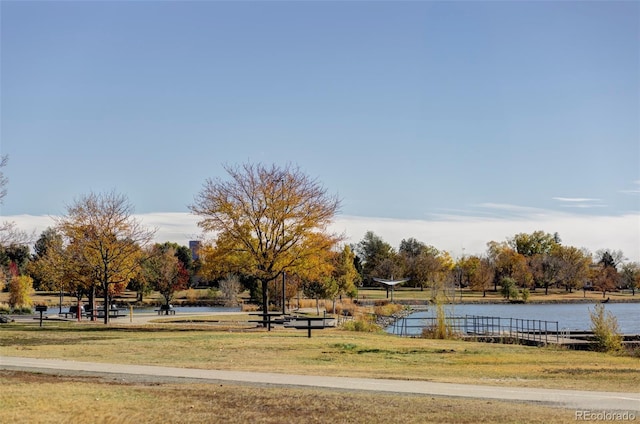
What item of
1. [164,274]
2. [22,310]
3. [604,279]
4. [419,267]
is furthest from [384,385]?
[604,279]

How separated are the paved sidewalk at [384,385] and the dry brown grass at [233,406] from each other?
2.96ft

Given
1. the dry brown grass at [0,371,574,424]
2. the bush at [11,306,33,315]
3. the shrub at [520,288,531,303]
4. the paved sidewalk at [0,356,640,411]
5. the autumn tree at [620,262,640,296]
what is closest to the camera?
the dry brown grass at [0,371,574,424]

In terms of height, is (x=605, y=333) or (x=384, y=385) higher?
(x=605, y=333)

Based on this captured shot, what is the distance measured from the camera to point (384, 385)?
17.3 metres

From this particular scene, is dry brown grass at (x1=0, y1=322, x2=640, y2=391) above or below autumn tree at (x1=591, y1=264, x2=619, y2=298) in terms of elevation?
below

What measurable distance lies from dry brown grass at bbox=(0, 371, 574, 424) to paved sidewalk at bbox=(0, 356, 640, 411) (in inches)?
35.5

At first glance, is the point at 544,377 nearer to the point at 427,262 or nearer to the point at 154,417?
the point at 154,417

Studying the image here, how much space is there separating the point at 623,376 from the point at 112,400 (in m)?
13.8

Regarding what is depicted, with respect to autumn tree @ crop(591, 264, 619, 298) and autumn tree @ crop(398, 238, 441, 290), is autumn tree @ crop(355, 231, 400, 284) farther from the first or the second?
autumn tree @ crop(591, 264, 619, 298)

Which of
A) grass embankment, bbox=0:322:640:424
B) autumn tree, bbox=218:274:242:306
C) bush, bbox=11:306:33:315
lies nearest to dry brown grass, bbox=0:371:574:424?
grass embankment, bbox=0:322:640:424

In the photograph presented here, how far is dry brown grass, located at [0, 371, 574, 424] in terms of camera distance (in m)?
13.2

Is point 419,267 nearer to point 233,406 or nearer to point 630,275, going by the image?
point 630,275

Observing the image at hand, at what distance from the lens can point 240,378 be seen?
60.5ft

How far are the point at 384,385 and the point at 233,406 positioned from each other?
14.2ft
